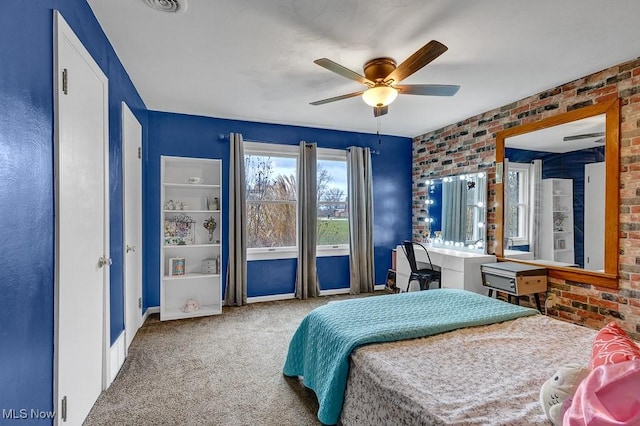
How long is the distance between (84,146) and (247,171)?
2.69 m

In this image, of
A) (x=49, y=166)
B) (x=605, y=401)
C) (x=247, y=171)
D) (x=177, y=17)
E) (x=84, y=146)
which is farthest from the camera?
(x=247, y=171)

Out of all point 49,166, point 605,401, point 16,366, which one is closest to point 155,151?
point 49,166

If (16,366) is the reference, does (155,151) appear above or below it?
above

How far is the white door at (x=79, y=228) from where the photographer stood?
154 cm

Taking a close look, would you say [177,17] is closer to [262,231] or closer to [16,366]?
[16,366]

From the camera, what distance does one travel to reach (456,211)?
15.0ft

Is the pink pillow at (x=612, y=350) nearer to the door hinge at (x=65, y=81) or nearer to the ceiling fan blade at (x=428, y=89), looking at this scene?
the ceiling fan blade at (x=428, y=89)

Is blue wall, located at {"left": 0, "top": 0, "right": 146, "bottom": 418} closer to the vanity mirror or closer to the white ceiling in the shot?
the white ceiling

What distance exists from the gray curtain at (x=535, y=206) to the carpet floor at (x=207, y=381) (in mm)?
2831

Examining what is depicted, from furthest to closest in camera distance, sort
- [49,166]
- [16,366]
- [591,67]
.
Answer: [591,67] → [49,166] → [16,366]

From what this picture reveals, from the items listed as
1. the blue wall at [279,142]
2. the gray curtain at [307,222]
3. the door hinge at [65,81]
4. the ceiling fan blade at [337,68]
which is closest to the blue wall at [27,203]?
the door hinge at [65,81]

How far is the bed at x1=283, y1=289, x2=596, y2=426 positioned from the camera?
120cm

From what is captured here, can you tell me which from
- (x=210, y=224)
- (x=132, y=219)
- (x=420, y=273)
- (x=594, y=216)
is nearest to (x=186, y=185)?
(x=210, y=224)

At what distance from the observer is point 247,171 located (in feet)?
14.9
